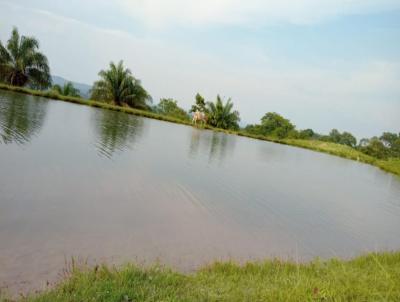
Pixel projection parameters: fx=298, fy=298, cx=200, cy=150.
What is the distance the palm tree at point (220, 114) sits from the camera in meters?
29.5

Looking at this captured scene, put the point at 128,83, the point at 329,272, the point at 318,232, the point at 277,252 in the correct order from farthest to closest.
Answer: the point at 128,83 < the point at 318,232 < the point at 277,252 < the point at 329,272

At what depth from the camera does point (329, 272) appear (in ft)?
9.90

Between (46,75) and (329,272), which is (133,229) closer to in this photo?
(329,272)

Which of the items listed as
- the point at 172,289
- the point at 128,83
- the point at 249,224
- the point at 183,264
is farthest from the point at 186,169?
the point at 128,83

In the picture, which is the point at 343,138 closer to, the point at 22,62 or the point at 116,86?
the point at 116,86

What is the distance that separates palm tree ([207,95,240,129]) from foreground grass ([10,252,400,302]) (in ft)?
89.0

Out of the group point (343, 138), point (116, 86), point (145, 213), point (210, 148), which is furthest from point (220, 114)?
point (343, 138)

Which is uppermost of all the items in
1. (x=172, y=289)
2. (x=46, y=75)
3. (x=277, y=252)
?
(x=46, y=75)

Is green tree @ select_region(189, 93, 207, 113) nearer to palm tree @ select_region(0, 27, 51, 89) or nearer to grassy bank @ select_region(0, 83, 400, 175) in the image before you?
grassy bank @ select_region(0, 83, 400, 175)

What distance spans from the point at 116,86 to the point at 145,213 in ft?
76.7

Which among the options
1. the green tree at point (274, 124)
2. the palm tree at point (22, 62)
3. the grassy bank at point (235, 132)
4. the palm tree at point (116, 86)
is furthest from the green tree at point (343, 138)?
the palm tree at point (22, 62)

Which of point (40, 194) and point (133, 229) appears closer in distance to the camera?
point (133, 229)

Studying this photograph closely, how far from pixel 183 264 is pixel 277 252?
1.50m

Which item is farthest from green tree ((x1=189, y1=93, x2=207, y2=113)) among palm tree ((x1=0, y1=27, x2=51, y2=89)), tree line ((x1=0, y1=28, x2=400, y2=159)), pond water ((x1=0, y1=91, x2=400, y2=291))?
pond water ((x1=0, y1=91, x2=400, y2=291))
